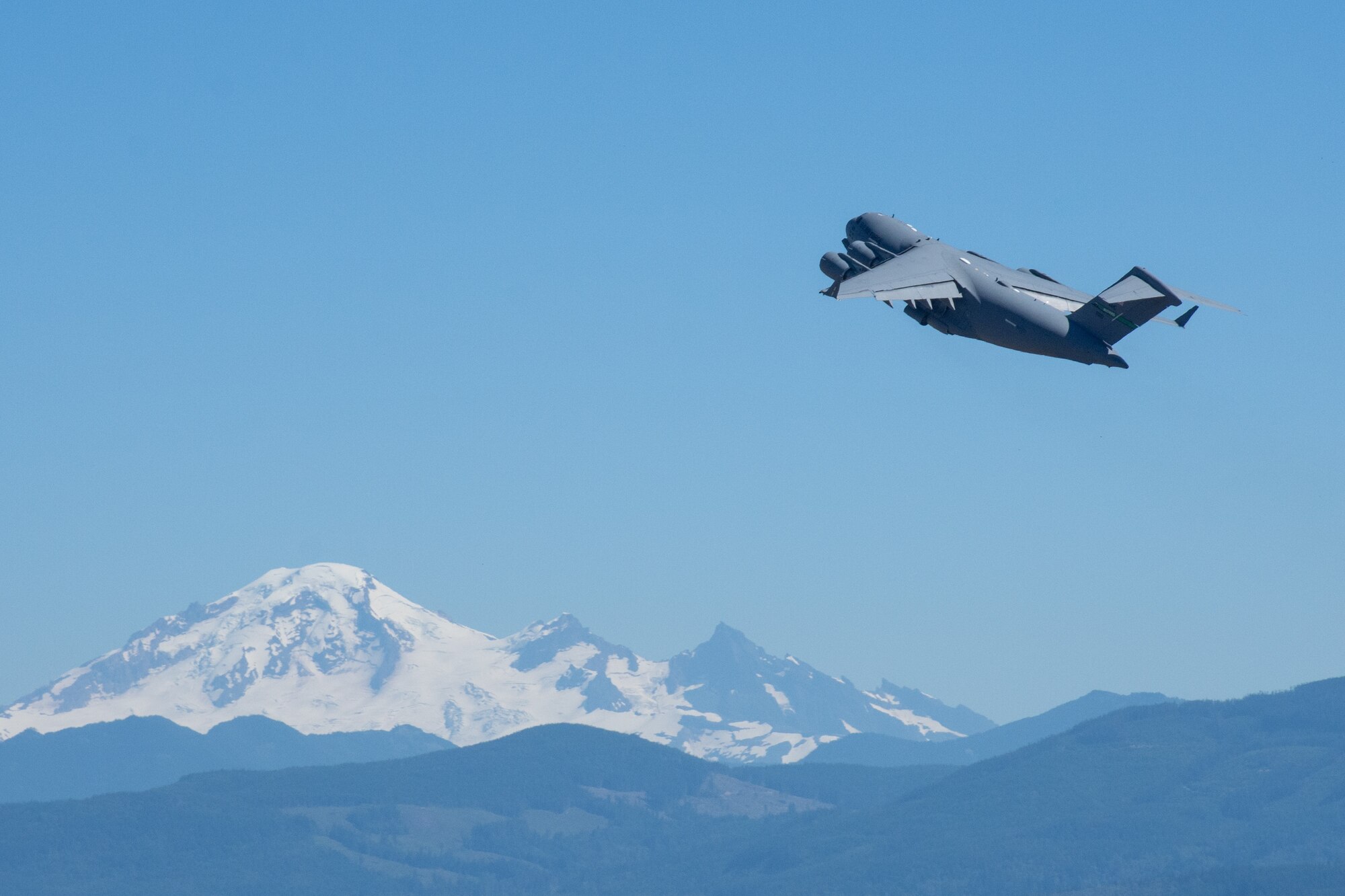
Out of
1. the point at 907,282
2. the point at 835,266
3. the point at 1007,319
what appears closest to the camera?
the point at 907,282

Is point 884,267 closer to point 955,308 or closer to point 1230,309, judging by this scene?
point 955,308

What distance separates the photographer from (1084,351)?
64.5m

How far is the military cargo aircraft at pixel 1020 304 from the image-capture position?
63500 mm

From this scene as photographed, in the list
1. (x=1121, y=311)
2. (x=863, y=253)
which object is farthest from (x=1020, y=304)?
(x=863, y=253)

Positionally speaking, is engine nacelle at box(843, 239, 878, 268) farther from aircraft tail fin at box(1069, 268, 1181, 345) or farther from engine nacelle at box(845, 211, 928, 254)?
aircraft tail fin at box(1069, 268, 1181, 345)

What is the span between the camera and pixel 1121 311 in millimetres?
64625

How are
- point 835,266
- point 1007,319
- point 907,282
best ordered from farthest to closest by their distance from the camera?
1. point 835,266
2. point 1007,319
3. point 907,282

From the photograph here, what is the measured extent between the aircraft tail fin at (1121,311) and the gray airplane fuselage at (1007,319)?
0.33 meters

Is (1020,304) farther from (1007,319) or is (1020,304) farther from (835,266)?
(835,266)

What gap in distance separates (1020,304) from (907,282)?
4613mm

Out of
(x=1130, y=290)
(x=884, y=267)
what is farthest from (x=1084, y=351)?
(x=884, y=267)

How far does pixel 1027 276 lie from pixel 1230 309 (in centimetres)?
889

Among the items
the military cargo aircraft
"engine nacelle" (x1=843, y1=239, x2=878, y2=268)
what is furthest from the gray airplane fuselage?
"engine nacelle" (x1=843, y1=239, x2=878, y2=268)

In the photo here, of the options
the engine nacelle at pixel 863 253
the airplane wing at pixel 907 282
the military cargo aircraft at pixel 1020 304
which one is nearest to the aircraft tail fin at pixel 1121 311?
the military cargo aircraft at pixel 1020 304
